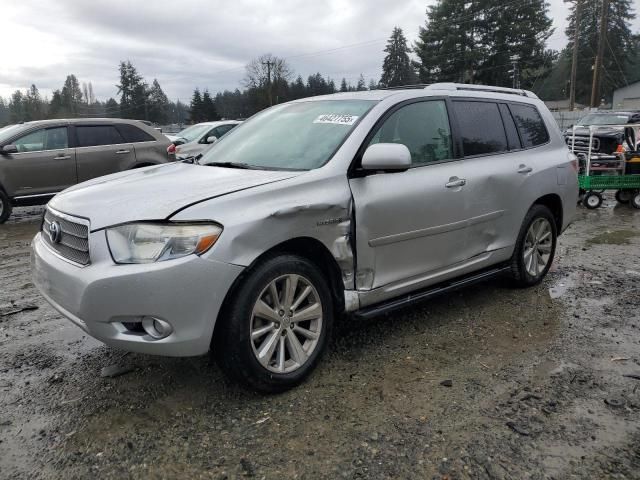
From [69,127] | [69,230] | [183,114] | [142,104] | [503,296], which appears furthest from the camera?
[183,114]

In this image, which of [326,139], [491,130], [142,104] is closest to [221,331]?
[326,139]

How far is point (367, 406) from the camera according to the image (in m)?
2.89

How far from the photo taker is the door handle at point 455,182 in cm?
380

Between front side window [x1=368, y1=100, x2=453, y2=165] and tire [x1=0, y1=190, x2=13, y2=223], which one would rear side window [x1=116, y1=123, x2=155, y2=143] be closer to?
tire [x1=0, y1=190, x2=13, y2=223]

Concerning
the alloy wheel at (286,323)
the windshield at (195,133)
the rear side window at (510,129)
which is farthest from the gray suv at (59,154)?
the alloy wheel at (286,323)

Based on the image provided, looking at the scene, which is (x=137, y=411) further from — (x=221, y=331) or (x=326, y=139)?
(x=326, y=139)

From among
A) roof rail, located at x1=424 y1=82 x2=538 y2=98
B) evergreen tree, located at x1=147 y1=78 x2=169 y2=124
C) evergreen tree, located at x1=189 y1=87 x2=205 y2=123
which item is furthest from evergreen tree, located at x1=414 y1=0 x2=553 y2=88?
roof rail, located at x1=424 y1=82 x2=538 y2=98

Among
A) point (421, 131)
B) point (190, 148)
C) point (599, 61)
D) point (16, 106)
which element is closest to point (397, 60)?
point (599, 61)

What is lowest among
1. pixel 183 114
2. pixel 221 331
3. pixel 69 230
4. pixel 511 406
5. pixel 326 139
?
pixel 511 406

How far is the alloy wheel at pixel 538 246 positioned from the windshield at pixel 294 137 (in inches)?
84.6

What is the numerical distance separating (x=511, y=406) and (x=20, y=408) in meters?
2.74

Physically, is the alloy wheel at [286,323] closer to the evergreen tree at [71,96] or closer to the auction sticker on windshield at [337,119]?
the auction sticker on windshield at [337,119]

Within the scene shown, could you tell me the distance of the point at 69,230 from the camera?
9.61ft

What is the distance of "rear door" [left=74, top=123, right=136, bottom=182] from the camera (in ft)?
30.6
